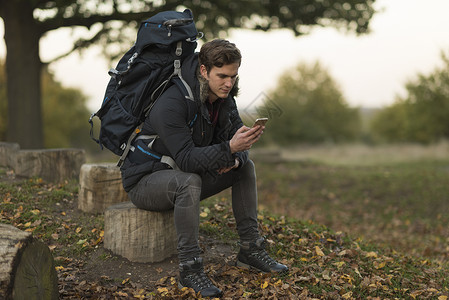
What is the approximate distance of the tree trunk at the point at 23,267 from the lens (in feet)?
9.68

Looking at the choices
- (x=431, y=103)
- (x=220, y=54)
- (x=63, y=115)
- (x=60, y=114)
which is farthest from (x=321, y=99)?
(x=220, y=54)

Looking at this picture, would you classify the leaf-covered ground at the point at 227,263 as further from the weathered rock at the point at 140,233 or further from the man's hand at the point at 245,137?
the man's hand at the point at 245,137

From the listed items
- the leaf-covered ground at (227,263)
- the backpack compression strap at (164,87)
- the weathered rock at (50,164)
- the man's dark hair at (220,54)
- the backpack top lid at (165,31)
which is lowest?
the leaf-covered ground at (227,263)

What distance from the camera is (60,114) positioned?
95.9 feet

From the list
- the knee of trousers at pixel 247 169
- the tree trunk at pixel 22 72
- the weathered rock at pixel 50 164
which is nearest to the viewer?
the knee of trousers at pixel 247 169

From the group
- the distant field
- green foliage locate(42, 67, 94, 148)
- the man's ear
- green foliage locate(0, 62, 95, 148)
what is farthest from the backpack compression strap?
green foliage locate(42, 67, 94, 148)

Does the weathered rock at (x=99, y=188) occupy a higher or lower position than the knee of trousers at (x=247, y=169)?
lower

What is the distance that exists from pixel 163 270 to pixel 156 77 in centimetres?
172

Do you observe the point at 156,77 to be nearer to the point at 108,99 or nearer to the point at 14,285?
the point at 108,99

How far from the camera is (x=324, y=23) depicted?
1284 centimetres

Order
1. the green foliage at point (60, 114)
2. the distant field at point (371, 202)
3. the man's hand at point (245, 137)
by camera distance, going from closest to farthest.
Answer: the man's hand at point (245, 137) < the distant field at point (371, 202) < the green foliage at point (60, 114)

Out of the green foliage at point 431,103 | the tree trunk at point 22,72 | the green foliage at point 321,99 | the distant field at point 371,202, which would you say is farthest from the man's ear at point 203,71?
the green foliage at point 321,99

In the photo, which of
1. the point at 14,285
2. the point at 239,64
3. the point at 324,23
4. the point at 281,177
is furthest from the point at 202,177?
the point at 324,23

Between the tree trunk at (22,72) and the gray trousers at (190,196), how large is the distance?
29.1ft
